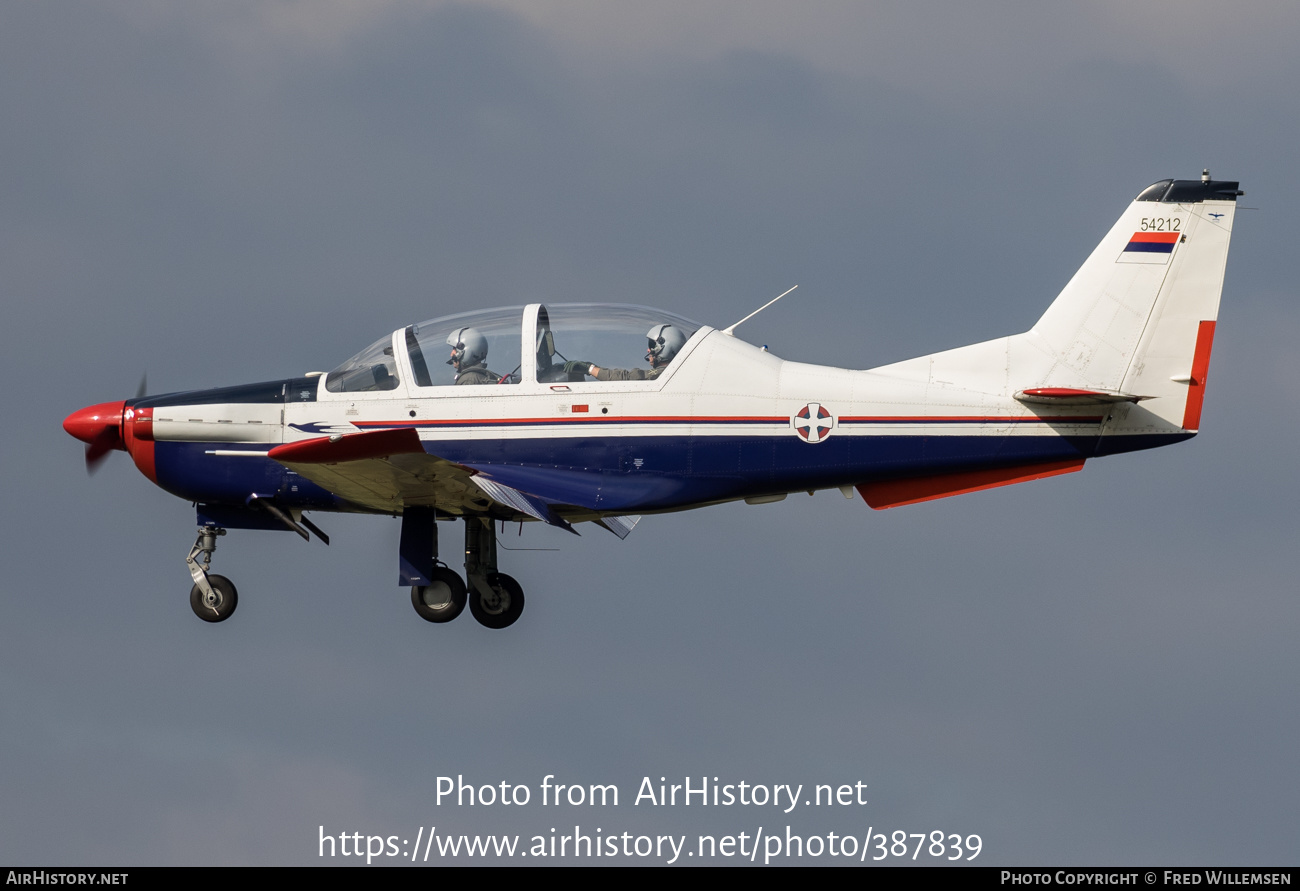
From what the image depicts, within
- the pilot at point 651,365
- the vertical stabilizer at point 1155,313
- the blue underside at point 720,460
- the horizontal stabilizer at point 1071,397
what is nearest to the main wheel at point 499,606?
the blue underside at point 720,460

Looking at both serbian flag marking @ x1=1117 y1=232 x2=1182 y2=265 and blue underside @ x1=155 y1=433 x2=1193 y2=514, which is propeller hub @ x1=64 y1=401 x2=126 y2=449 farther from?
serbian flag marking @ x1=1117 y1=232 x2=1182 y2=265

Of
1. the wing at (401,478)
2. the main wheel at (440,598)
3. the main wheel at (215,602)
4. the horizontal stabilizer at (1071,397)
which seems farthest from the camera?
the main wheel at (215,602)

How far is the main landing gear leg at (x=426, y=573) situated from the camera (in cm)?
1800

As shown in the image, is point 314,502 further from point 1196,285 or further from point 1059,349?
point 1196,285

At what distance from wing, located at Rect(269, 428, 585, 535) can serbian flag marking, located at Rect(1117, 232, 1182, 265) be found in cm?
583

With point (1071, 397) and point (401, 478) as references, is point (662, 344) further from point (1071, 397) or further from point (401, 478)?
Answer: point (1071, 397)

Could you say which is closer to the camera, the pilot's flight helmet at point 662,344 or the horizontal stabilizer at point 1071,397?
the horizontal stabilizer at point 1071,397

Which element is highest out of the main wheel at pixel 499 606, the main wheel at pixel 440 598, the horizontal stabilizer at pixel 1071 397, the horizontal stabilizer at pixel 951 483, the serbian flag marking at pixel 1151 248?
the serbian flag marking at pixel 1151 248

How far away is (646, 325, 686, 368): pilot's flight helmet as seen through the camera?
59.1 feet

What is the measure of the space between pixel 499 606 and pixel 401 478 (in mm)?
2537

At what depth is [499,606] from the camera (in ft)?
63.0

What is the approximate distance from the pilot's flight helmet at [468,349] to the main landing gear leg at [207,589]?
3127 mm

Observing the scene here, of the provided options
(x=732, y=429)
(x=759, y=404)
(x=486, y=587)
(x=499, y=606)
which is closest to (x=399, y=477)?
(x=486, y=587)

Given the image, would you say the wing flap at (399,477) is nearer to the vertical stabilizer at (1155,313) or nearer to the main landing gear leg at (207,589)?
the main landing gear leg at (207,589)
